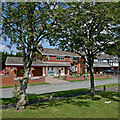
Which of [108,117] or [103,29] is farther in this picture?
[103,29]

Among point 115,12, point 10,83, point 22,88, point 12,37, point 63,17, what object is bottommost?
point 10,83

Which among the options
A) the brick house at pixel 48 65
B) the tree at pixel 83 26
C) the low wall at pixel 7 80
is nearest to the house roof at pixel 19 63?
the brick house at pixel 48 65

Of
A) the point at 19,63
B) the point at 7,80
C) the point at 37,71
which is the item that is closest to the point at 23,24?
the point at 7,80

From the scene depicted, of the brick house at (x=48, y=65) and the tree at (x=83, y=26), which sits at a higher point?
the tree at (x=83, y=26)

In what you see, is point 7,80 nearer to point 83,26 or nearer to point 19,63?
point 19,63

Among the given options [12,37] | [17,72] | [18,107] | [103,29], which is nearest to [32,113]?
[18,107]

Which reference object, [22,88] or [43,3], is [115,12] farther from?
[22,88]

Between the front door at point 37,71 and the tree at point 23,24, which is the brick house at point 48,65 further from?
the tree at point 23,24

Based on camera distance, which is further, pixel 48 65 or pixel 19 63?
pixel 48 65

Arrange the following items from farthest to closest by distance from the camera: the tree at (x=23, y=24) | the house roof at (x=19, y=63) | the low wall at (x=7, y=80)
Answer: the house roof at (x=19, y=63)
the low wall at (x=7, y=80)
the tree at (x=23, y=24)

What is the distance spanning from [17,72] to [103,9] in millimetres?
28147

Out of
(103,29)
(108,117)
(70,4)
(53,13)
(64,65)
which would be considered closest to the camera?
(108,117)

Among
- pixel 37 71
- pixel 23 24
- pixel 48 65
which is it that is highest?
pixel 23 24

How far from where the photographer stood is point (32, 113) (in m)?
7.64
